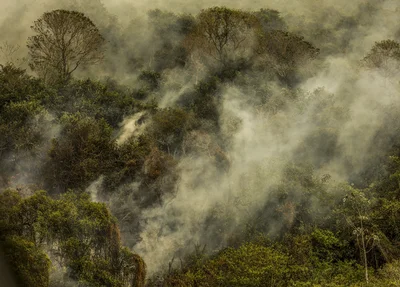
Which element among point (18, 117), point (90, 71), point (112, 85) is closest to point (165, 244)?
point (18, 117)

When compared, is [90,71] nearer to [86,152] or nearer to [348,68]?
[86,152]

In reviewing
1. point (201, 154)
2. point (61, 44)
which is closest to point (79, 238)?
point (201, 154)

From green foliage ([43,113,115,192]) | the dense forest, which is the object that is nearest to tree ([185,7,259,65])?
the dense forest

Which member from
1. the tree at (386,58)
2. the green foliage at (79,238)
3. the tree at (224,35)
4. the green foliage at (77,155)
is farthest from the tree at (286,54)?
the green foliage at (79,238)

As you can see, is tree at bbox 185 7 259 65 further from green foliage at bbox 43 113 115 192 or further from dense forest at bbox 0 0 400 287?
green foliage at bbox 43 113 115 192

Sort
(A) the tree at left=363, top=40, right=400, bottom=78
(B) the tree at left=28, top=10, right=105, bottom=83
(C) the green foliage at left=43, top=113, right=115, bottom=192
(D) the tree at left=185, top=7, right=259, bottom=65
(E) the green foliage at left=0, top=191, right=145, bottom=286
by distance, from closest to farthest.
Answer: (E) the green foliage at left=0, top=191, right=145, bottom=286 < (C) the green foliage at left=43, top=113, right=115, bottom=192 < (B) the tree at left=28, top=10, right=105, bottom=83 < (A) the tree at left=363, top=40, right=400, bottom=78 < (D) the tree at left=185, top=7, right=259, bottom=65

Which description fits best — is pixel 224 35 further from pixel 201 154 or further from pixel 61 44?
pixel 61 44
